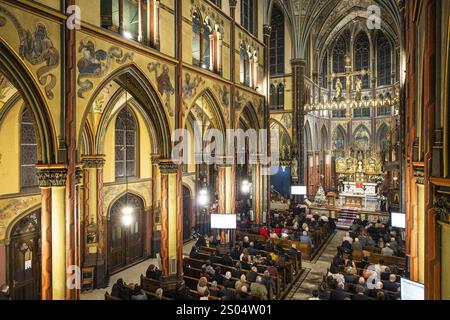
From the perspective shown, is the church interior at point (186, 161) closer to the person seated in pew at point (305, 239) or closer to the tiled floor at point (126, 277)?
the tiled floor at point (126, 277)

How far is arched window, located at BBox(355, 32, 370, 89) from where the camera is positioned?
3594 centimetres

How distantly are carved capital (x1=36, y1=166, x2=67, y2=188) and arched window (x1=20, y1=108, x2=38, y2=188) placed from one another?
4241 millimetres

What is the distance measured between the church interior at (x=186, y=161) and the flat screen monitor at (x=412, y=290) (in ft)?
0.14

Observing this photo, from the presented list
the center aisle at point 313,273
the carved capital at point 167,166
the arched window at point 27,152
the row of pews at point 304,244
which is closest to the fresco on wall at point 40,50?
the arched window at point 27,152

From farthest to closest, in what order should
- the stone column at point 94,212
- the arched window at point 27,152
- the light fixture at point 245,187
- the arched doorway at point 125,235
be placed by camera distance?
the light fixture at point 245,187
the arched doorway at point 125,235
the stone column at point 94,212
the arched window at point 27,152

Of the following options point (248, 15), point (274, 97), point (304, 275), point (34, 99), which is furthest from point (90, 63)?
point (274, 97)

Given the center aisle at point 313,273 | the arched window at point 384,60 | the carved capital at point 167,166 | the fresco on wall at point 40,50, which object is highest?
the arched window at point 384,60

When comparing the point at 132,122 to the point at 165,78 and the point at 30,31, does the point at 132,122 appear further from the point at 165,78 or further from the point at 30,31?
the point at 30,31

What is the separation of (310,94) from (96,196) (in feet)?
75.4

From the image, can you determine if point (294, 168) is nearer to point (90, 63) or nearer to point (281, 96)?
point (281, 96)

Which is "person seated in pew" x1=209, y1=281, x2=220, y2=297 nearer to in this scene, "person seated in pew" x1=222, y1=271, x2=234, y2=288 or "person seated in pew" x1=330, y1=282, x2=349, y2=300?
"person seated in pew" x1=222, y1=271, x2=234, y2=288

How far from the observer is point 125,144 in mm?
15922

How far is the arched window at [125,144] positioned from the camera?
15.6m
